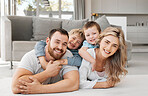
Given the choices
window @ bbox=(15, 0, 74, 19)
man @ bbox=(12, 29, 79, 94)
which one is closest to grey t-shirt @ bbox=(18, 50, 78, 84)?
man @ bbox=(12, 29, 79, 94)

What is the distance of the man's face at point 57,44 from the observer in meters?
1.32

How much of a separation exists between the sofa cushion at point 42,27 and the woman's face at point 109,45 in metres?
2.37

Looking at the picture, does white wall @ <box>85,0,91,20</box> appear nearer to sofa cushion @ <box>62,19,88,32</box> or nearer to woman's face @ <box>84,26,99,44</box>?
sofa cushion @ <box>62,19,88,32</box>

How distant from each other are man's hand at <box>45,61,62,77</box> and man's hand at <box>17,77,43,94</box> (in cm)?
11

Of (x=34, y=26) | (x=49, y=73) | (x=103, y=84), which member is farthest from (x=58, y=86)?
(x=34, y=26)

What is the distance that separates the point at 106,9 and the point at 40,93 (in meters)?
6.55

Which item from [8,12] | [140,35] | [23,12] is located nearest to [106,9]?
[140,35]

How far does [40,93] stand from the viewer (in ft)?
4.14

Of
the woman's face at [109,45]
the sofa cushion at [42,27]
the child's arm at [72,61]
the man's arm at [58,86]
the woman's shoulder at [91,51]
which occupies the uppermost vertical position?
the sofa cushion at [42,27]

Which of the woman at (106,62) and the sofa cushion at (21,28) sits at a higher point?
the sofa cushion at (21,28)

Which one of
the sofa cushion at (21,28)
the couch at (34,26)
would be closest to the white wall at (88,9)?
the couch at (34,26)

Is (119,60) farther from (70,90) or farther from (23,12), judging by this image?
(23,12)

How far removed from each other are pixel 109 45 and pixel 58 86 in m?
0.45

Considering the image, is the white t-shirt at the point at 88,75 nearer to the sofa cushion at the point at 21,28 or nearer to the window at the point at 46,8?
the sofa cushion at the point at 21,28
